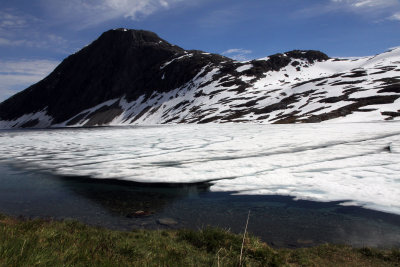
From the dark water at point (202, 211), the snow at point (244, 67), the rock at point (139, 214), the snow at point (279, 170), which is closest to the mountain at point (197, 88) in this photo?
the snow at point (244, 67)

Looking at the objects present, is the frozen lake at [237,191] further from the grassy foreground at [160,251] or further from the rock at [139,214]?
the grassy foreground at [160,251]

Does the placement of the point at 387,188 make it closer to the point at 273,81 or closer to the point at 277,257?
the point at 277,257

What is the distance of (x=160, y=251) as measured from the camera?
5477 millimetres

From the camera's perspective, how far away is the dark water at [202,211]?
292 inches

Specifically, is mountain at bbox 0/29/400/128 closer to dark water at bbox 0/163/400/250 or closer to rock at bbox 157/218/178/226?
dark water at bbox 0/163/400/250

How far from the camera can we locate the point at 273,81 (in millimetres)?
113812

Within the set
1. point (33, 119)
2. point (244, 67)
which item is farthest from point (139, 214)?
point (33, 119)

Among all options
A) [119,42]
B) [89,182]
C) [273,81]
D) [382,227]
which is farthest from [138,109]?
[382,227]

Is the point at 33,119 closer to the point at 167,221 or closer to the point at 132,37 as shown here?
the point at 132,37

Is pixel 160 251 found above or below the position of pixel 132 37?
below

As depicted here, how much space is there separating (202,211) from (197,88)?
109 metres

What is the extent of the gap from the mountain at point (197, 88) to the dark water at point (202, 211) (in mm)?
46377

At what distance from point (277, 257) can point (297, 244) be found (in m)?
1.65

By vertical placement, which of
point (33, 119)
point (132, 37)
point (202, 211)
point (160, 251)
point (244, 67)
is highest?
point (132, 37)
